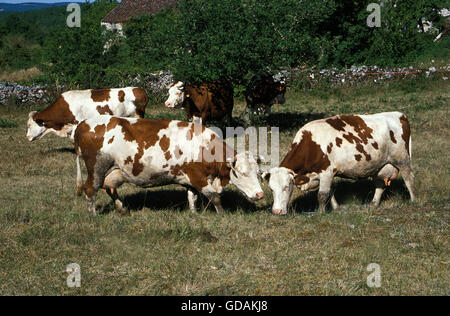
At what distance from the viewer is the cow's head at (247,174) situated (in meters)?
8.45

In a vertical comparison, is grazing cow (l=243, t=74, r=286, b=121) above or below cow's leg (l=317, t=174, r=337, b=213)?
above

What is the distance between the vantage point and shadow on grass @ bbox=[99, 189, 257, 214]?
937 centimetres

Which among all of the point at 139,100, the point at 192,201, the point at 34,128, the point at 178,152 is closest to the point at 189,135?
the point at 178,152

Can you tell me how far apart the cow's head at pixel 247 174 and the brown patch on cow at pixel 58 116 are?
7686 mm

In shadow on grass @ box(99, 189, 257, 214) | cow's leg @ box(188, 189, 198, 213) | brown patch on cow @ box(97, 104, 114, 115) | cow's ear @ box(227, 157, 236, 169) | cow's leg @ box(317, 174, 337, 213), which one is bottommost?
shadow on grass @ box(99, 189, 257, 214)

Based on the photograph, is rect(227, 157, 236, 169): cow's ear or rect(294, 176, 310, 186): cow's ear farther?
rect(294, 176, 310, 186): cow's ear

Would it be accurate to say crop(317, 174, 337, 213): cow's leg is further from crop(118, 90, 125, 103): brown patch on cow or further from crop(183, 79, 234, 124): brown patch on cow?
crop(118, 90, 125, 103): brown patch on cow

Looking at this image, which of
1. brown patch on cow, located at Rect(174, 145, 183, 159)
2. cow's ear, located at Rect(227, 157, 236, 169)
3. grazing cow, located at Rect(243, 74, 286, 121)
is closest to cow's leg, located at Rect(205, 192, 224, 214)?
cow's ear, located at Rect(227, 157, 236, 169)

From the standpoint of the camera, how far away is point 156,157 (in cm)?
841

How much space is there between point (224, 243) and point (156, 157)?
2.05 m

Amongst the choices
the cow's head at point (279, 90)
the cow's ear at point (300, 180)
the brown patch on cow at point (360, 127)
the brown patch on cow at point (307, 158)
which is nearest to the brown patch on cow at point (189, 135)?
the brown patch on cow at point (307, 158)

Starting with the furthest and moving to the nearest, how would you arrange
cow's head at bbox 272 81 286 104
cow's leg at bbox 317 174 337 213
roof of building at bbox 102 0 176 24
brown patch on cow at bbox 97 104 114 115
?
roof of building at bbox 102 0 176 24 < cow's head at bbox 272 81 286 104 < brown patch on cow at bbox 97 104 114 115 < cow's leg at bbox 317 174 337 213

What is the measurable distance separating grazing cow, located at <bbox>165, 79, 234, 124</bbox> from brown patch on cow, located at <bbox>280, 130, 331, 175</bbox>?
298 inches
